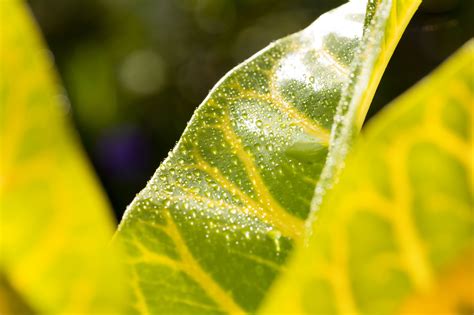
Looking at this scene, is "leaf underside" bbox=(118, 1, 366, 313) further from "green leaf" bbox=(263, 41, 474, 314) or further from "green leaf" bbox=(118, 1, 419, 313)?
"green leaf" bbox=(263, 41, 474, 314)

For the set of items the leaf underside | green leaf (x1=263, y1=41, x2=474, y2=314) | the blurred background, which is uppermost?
green leaf (x1=263, y1=41, x2=474, y2=314)

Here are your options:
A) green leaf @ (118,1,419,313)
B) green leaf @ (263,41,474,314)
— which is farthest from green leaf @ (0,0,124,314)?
green leaf @ (118,1,419,313)

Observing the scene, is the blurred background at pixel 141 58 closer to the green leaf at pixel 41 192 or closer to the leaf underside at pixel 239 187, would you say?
the leaf underside at pixel 239 187

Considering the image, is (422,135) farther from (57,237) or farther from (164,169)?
(164,169)

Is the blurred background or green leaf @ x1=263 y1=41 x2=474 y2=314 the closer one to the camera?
green leaf @ x1=263 y1=41 x2=474 y2=314

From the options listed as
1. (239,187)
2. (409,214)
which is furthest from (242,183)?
(409,214)

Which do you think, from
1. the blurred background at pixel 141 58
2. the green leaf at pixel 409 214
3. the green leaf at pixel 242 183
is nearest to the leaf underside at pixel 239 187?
the green leaf at pixel 242 183

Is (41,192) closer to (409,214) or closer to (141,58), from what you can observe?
(409,214)
